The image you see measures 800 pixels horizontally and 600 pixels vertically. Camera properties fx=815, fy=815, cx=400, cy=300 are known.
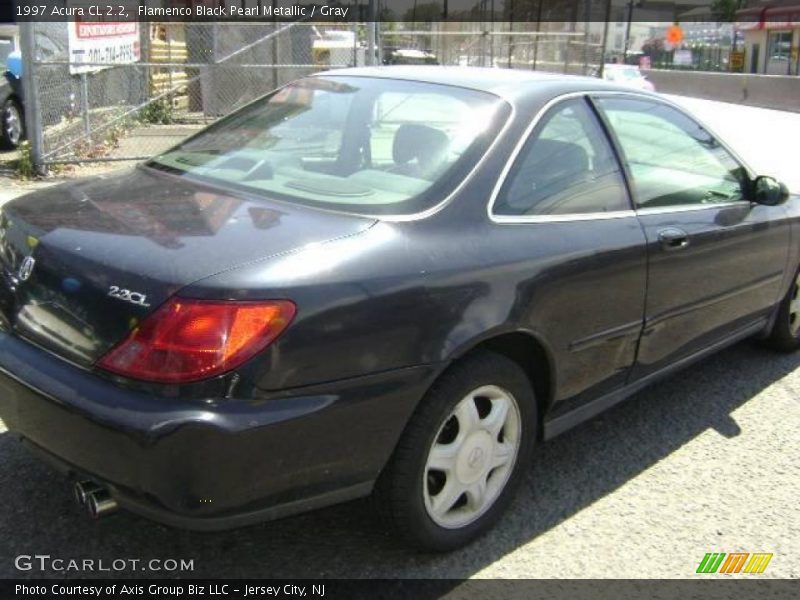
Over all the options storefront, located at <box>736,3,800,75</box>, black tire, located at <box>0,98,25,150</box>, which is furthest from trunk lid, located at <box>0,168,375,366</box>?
storefront, located at <box>736,3,800,75</box>

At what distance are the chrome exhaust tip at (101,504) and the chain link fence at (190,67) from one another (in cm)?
800

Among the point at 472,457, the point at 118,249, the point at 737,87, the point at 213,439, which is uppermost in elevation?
the point at 118,249

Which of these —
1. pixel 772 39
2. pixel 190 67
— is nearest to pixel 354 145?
pixel 190 67

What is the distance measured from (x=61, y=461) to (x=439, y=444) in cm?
116

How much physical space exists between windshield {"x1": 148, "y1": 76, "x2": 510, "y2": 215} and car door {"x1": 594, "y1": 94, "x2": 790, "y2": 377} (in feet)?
2.50

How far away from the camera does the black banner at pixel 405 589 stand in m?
2.52

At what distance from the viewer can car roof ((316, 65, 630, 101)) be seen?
125 inches

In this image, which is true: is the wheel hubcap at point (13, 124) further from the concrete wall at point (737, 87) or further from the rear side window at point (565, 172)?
the concrete wall at point (737, 87)

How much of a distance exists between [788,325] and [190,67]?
8489 mm

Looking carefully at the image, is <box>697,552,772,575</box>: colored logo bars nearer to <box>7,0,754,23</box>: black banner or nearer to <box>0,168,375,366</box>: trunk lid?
<box>0,168,375,366</box>: trunk lid

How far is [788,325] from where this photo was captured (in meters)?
4.76

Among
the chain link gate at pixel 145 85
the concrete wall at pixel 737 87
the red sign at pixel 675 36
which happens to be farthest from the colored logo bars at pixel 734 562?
the red sign at pixel 675 36

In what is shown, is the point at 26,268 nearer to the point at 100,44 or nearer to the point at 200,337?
the point at 200,337

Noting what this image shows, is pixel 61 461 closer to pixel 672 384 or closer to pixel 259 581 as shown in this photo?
pixel 259 581
